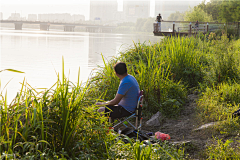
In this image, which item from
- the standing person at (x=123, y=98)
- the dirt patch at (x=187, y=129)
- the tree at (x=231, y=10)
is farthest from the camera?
the tree at (x=231, y=10)

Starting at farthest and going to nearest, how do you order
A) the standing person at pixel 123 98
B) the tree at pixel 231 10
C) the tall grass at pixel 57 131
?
the tree at pixel 231 10 < the standing person at pixel 123 98 < the tall grass at pixel 57 131

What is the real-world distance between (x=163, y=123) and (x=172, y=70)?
8.51 feet

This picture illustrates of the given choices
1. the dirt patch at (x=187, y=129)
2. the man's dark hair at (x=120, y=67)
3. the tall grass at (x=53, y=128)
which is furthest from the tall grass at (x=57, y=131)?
the man's dark hair at (x=120, y=67)

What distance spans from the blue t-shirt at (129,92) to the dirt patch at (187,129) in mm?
949

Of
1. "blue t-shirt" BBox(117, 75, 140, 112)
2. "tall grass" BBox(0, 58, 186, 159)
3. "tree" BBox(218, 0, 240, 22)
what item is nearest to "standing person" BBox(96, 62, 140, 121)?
"blue t-shirt" BBox(117, 75, 140, 112)

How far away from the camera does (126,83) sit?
4.44 m

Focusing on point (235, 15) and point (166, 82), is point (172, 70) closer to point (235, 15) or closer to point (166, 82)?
point (166, 82)

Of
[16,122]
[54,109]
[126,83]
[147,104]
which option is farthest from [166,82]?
[16,122]

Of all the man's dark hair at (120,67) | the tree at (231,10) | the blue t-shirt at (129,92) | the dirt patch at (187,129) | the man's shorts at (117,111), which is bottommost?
the dirt patch at (187,129)

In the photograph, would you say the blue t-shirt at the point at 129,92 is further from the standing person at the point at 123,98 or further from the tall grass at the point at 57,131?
the tall grass at the point at 57,131

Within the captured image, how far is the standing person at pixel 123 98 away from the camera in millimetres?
4426

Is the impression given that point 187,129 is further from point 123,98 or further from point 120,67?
point 120,67

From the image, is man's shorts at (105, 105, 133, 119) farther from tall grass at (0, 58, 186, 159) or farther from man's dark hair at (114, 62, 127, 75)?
tall grass at (0, 58, 186, 159)

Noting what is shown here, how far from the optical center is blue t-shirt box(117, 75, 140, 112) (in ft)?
14.5
